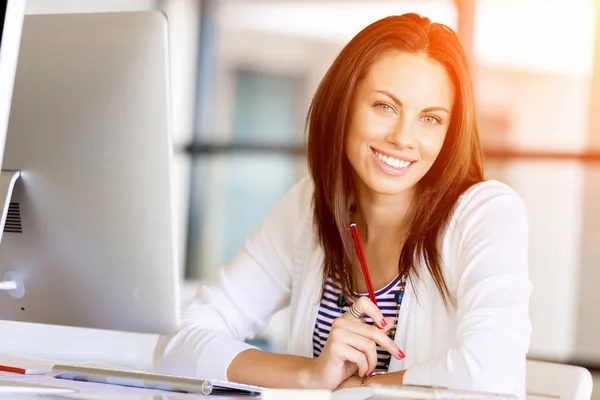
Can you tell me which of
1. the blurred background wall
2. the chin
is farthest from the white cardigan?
the blurred background wall

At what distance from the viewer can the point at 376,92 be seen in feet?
4.68

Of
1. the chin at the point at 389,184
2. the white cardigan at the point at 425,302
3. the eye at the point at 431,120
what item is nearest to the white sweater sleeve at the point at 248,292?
the white cardigan at the point at 425,302

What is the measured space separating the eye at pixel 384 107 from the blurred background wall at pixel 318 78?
8.21ft

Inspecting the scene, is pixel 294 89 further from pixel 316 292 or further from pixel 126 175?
pixel 126 175

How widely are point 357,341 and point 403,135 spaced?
0.42 metres

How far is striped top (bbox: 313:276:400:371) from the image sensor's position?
145 cm

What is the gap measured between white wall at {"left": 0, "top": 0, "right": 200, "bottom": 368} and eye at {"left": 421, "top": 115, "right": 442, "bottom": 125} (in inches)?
18.5

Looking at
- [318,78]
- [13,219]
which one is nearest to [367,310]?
[13,219]

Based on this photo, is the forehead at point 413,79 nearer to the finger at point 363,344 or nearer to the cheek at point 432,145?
the cheek at point 432,145

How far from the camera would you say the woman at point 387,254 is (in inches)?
46.7

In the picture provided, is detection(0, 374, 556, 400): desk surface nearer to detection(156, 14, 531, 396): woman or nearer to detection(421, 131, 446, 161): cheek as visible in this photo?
detection(156, 14, 531, 396): woman

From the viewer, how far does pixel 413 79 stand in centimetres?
141

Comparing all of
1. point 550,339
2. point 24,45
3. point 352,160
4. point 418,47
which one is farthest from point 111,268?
point 550,339

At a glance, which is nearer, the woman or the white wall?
the woman
